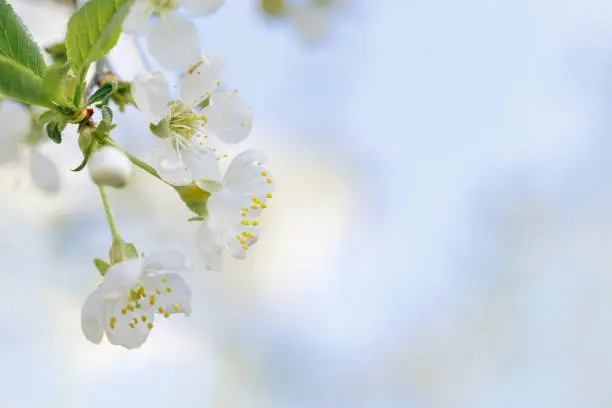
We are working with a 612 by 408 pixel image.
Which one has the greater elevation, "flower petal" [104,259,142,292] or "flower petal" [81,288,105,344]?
"flower petal" [104,259,142,292]

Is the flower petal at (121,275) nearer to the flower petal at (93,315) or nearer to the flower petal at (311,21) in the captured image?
the flower petal at (93,315)

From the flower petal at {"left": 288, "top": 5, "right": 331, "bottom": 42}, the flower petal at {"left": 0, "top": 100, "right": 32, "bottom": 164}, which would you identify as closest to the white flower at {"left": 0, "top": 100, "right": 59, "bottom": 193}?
the flower petal at {"left": 0, "top": 100, "right": 32, "bottom": 164}

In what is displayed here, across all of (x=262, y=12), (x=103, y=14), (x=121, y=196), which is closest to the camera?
(x=103, y=14)

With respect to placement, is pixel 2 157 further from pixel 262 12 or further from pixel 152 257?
pixel 262 12

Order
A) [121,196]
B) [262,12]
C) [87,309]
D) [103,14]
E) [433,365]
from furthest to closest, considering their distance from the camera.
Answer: [433,365] < [121,196] < [262,12] < [87,309] < [103,14]

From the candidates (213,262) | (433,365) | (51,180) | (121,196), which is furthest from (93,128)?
(433,365)

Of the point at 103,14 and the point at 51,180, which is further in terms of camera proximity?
the point at 51,180

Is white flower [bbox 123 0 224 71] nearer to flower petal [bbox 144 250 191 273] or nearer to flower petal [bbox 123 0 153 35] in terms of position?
flower petal [bbox 123 0 153 35]
